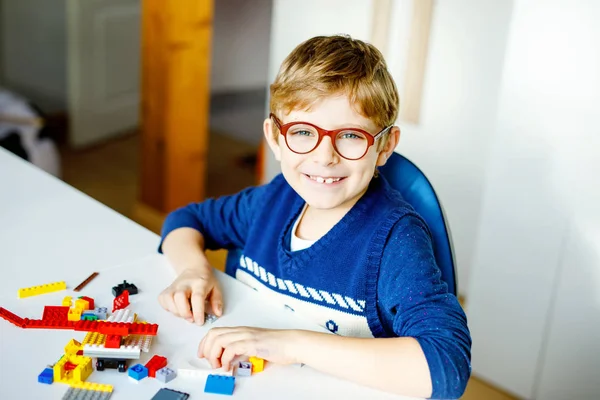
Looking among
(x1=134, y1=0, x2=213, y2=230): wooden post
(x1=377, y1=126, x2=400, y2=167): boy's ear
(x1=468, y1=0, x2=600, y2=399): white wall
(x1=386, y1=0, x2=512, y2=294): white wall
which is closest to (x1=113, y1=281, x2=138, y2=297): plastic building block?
(x1=377, y1=126, x2=400, y2=167): boy's ear

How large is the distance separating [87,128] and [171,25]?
4.00 ft

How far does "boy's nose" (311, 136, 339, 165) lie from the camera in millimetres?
1229

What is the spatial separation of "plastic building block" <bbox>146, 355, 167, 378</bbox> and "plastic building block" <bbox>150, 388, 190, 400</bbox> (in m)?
0.04

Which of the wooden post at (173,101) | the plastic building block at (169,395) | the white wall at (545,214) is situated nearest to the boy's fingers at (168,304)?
the plastic building block at (169,395)

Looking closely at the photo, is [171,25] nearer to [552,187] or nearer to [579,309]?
[552,187]

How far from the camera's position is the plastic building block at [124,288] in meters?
1.25

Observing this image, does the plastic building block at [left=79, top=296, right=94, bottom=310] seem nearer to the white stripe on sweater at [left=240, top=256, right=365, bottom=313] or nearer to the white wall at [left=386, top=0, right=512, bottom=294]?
the white stripe on sweater at [left=240, top=256, right=365, bottom=313]

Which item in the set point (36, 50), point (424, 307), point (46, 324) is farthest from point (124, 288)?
point (36, 50)

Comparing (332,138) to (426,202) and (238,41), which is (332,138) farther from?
(238,41)

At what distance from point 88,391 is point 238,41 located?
3644mm

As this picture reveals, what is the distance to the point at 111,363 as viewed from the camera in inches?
41.6

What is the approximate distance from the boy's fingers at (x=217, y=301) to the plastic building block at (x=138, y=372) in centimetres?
20

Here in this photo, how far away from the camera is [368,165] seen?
127 cm

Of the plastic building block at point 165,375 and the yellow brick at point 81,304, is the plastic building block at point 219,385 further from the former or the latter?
the yellow brick at point 81,304
